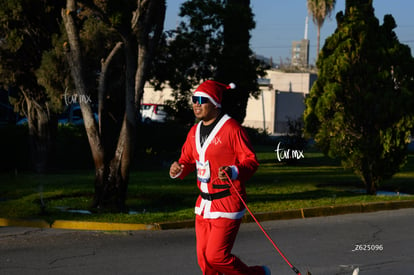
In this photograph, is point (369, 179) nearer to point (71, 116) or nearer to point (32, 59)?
point (32, 59)

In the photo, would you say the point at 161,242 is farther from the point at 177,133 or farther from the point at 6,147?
the point at 177,133

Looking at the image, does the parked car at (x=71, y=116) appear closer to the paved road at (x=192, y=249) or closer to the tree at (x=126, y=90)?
the tree at (x=126, y=90)

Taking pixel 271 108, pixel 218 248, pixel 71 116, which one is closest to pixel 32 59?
pixel 71 116

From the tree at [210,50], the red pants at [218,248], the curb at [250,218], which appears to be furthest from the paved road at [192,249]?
the tree at [210,50]

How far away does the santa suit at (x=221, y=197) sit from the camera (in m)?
5.99

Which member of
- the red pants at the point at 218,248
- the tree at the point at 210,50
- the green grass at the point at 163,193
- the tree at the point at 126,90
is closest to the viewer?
the red pants at the point at 218,248

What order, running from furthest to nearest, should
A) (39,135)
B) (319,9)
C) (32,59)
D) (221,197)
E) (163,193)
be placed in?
(319,9) → (39,135) → (32,59) → (163,193) → (221,197)

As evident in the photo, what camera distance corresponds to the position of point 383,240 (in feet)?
33.1

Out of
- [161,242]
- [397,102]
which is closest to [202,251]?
[161,242]

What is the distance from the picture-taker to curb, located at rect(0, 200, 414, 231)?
35.6 ft

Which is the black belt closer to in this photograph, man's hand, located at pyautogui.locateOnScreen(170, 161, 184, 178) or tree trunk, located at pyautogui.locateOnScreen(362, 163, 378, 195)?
man's hand, located at pyautogui.locateOnScreen(170, 161, 184, 178)

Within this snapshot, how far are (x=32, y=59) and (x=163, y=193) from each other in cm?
731

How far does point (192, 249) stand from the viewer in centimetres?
929

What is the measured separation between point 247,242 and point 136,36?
4.53m
